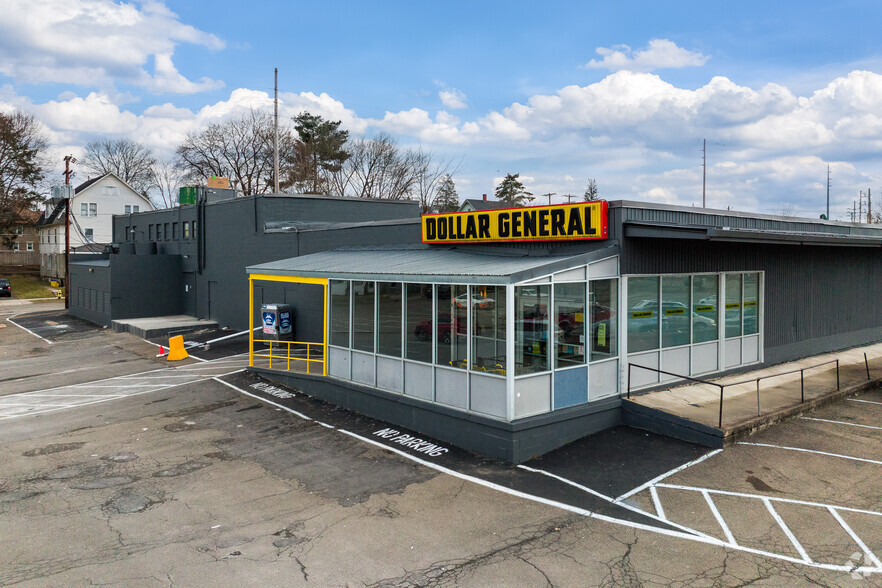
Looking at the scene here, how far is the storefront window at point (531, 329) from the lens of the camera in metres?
10.6

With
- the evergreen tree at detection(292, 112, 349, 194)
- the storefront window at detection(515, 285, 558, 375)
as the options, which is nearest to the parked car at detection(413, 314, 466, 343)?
the storefront window at detection(515, 285, 558, 375)

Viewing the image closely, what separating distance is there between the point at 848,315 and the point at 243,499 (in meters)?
19.4

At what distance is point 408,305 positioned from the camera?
1242cm

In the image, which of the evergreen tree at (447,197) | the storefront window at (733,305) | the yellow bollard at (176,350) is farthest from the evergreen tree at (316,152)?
the storefront window at (733,305)

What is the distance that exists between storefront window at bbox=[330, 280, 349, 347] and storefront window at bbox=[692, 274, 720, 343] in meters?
8.33

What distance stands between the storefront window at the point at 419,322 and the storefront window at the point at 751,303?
8627mm

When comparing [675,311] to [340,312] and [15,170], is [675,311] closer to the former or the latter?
[340,312]

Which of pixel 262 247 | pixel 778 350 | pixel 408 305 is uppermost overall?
pixel 262 247

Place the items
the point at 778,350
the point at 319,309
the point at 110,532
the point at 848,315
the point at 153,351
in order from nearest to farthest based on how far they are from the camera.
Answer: the point at 110,532 → the point at 778,350 → the point at 848,315 → the point at 319,309 → the point at 153,351

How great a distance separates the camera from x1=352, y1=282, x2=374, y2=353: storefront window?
13.6 meters

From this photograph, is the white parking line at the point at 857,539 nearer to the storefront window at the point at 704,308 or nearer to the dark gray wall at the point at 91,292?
the storefront window at the point at 704,308

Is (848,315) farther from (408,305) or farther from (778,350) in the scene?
(408,305)

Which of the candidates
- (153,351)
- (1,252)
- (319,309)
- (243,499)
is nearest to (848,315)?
(319,309)

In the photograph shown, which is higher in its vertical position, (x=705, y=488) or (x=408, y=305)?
(x=408, y=305)
